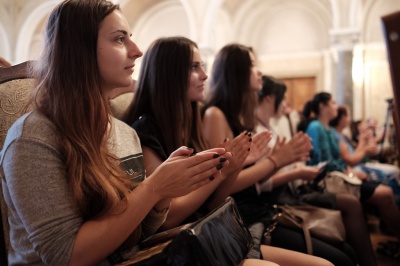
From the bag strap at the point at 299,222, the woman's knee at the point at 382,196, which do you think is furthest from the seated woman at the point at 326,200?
the woman's knee at the point at 382,196

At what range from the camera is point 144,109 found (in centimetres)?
193

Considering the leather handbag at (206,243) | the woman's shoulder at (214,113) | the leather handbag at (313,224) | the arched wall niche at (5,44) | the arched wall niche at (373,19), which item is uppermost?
the arched wall niche at (5,44)

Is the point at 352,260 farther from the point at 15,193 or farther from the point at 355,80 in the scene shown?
the point at 355,80

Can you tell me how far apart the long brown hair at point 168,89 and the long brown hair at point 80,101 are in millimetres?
598

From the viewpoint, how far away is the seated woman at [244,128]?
81.0 inches

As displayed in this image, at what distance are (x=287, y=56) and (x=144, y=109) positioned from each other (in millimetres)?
11098

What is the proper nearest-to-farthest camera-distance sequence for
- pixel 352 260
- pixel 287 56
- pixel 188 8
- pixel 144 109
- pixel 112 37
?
pixel 112 37 < pixel 144 109 < pixel 352 260 < pixel 188 8 < pixel 287 56

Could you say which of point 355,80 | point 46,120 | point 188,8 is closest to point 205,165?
point 46,120

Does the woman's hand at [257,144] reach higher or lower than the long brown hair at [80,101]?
lower

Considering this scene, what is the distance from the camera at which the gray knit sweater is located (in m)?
1.00

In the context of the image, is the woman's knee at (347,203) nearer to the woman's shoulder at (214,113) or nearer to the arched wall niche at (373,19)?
the woman's shoulder at (214,113)

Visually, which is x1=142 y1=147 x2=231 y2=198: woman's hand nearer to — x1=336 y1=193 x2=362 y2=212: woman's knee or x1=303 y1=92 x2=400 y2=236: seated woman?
x1=336 y1=193 x2=362 y2=212: woman's knee

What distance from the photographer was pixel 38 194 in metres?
1.01

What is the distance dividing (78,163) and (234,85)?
5.07ft
